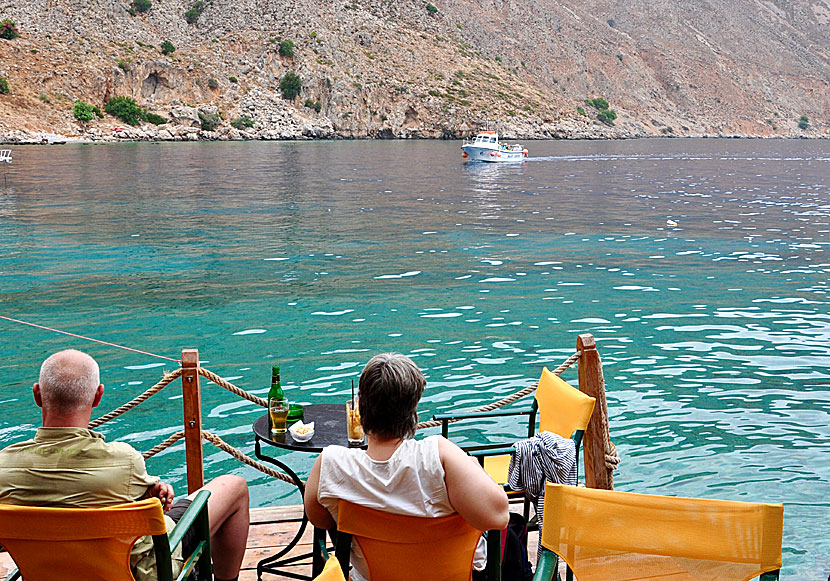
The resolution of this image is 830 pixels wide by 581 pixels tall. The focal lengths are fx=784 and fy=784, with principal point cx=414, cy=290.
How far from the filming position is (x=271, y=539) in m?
4.31

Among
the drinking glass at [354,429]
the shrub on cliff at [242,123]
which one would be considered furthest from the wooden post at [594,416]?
the shrub on cliff at [242,123]

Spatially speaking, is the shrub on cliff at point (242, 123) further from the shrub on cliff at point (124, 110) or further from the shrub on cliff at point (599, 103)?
the shrub on cliff at point (599, 103)

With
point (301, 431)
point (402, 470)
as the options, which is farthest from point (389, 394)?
point (301, 431)

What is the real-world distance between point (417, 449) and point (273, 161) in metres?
48.4

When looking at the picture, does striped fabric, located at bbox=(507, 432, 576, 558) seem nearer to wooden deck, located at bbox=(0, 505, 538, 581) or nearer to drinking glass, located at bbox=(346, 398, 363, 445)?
wooden deck, located at bbox=(0, 505, 538, 581)

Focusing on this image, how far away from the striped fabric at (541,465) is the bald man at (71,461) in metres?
1.76

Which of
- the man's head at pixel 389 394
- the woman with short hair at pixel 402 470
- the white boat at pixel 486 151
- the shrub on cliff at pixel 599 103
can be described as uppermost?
the shrub on cliff at pixel 599 103

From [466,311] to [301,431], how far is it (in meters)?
8.00

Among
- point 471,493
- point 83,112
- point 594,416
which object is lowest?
point 594,416

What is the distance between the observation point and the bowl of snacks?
13.0 ft

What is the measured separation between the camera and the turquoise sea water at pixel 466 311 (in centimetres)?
715

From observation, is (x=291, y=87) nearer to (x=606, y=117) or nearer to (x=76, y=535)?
(x=606, y=117)

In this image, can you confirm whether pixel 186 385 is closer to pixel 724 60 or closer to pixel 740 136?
pixel 740 136

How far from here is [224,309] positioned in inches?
469
